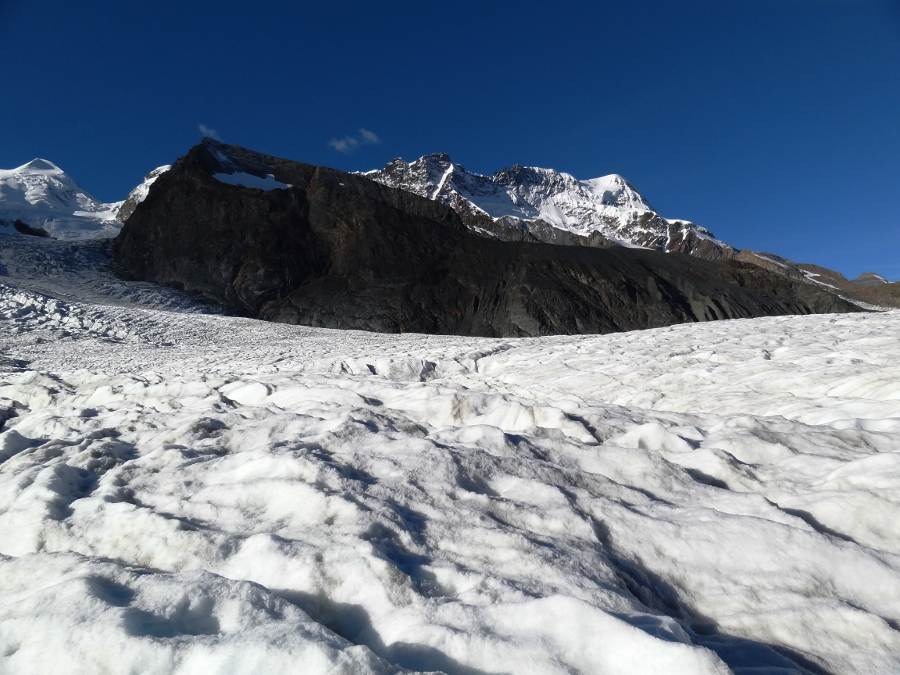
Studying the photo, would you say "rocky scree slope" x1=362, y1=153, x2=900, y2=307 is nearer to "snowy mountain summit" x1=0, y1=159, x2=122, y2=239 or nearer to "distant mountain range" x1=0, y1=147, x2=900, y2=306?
"distant mountain range" x1=0, y1=147, x2=900, y2=306

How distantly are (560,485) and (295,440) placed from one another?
2.11 meters

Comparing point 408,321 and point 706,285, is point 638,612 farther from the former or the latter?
point 706,285

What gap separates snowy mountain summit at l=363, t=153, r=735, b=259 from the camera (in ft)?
467

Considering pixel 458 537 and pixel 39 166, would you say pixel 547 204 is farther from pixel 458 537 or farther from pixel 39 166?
pixel 458 537

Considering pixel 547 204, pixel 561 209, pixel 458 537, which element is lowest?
pixel 458 537

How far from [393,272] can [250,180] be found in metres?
25.4

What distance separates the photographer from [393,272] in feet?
148

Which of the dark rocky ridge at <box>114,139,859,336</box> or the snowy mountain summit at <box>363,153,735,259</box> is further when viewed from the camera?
the snowy mountain summit at <box>363,153,735,259</box>

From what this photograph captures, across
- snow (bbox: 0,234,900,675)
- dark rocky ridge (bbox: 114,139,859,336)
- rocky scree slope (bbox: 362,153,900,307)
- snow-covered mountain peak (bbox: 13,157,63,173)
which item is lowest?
snow (bbox: 0,234,900,675)

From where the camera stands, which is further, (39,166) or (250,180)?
(39,166)

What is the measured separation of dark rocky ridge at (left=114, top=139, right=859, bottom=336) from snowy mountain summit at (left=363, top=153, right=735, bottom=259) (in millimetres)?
71390

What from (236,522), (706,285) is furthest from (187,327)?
(706,285)

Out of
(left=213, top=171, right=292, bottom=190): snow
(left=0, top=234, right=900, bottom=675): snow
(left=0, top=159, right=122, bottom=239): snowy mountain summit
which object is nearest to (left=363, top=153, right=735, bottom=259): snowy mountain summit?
(left=0, top=159, right=122, bottom=239): snowy mountain summit

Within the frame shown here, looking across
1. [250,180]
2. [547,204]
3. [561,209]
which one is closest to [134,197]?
[250,180]
